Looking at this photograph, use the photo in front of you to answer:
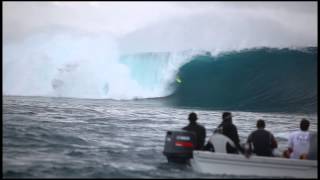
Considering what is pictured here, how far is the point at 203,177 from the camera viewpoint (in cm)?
1096

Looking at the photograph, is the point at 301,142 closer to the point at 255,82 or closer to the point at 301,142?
the point at 301,142

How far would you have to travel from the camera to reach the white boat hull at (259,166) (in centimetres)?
1109

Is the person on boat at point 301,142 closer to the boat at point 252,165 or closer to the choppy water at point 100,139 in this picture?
the boat at point 252,165

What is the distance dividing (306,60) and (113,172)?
20.2 m

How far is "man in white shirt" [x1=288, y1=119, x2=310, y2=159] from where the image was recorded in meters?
11.5

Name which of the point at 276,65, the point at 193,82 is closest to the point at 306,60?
the point at 276,65

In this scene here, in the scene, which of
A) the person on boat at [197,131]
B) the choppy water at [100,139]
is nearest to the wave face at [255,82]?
the choppy water at [100,139]

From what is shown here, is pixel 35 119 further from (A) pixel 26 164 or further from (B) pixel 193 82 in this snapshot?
(B) pixel 193 82

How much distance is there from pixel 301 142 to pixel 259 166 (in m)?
1.04

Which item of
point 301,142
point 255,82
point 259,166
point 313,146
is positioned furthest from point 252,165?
point 255,82

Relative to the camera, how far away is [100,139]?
55.9 ft

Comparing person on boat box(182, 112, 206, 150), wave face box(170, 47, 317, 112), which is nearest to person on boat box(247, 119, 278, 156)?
person on boat box(182, 112, 206, 150)

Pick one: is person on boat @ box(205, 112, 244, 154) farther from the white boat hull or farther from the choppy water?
the choppy water

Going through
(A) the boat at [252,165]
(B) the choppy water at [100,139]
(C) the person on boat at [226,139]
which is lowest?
(B) the choppy water at [100,139]
